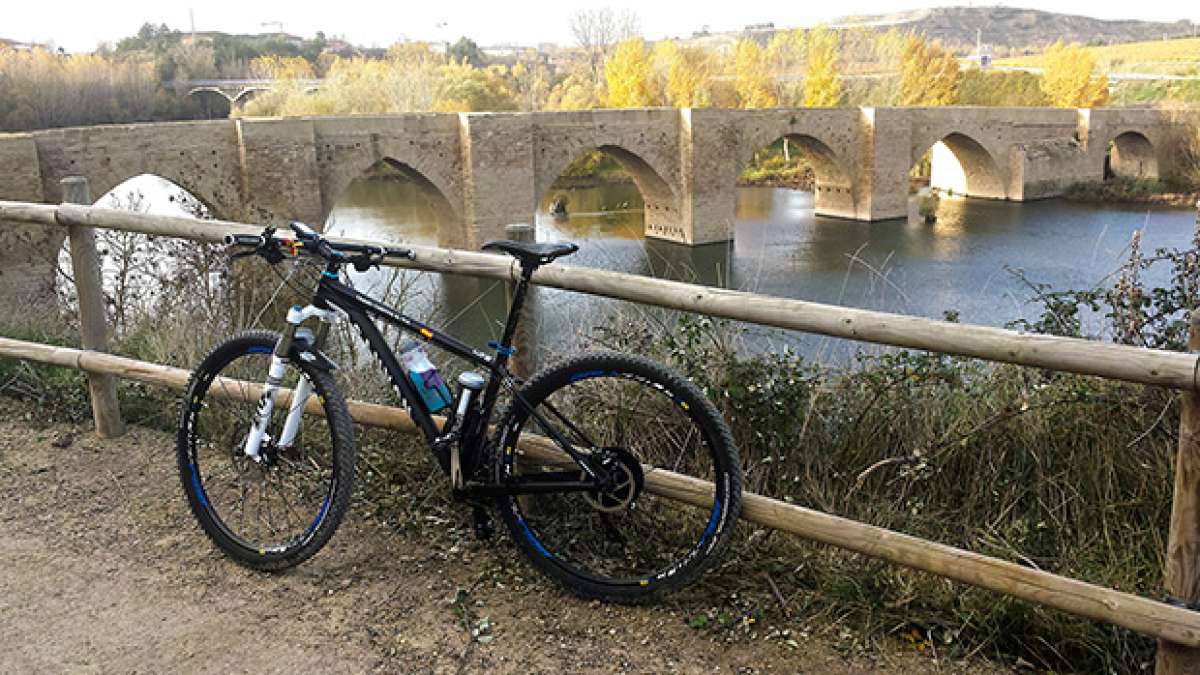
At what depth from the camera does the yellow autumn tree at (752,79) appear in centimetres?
4259

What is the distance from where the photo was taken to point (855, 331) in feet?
7.91

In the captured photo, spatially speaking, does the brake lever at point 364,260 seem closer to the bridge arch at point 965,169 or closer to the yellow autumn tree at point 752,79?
the bridge arch at point 965,169

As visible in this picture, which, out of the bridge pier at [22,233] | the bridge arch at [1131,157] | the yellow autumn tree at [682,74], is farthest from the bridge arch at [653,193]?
the bridge arch at [1131,157]

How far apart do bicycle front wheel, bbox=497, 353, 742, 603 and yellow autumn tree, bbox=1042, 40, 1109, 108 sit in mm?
45351

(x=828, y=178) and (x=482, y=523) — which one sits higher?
(x=482, y=523)

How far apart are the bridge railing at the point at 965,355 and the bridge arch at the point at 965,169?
3011 centimetres

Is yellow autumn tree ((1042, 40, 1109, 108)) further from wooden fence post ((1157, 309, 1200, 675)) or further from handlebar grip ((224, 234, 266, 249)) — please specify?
handlebar grip ((224, 234, 266, 249))

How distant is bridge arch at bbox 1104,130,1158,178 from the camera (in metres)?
36.2

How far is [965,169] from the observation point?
3419 centimetres

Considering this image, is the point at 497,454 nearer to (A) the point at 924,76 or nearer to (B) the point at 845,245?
(B) the point at 845,245

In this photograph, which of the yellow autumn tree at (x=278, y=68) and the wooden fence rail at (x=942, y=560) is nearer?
the wooden fence rail at (x=942, y=560)

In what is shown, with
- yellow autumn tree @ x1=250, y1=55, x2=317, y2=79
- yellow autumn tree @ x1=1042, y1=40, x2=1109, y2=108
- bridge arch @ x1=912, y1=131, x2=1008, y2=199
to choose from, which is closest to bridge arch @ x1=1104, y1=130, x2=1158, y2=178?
bridge arch @ x1=912, y1=131, x2=1008, y2=199

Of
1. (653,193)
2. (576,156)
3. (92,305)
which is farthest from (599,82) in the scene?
(92,305)

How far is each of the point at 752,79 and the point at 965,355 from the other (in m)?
42.2
